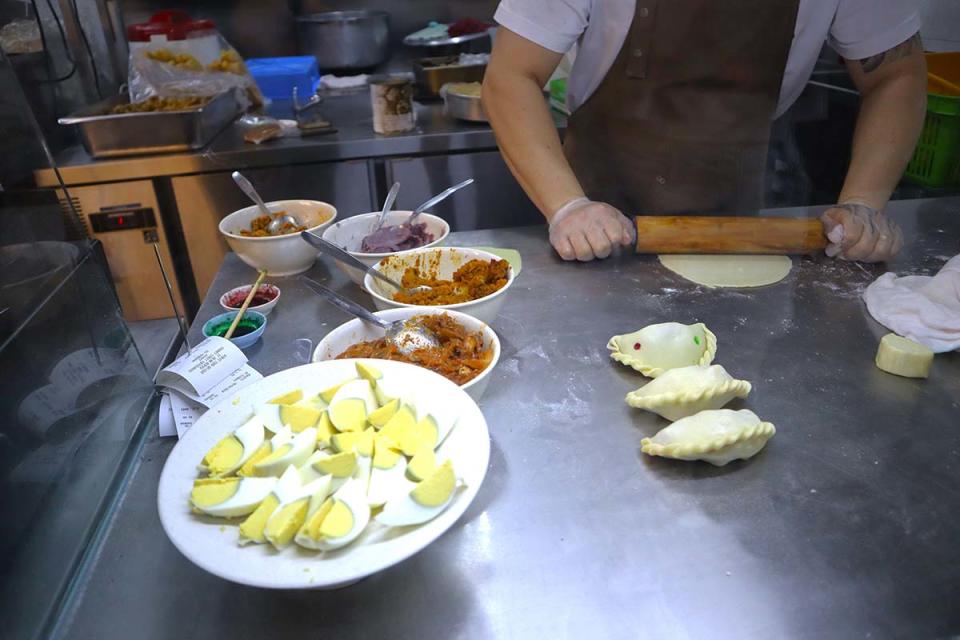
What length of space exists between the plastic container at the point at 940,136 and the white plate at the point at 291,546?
7.00ft

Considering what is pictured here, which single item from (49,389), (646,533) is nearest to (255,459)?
(49,389)

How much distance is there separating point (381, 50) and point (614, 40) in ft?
7.99

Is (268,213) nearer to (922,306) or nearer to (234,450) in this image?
(234,450)

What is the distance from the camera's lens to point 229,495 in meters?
0.77

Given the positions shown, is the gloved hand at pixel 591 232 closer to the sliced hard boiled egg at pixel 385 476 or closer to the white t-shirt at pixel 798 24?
the white t-shirt at pixel 798 24

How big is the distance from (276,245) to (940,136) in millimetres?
2256

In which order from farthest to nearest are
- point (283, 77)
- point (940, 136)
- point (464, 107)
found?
point (283, 77)
point (464, 107)
point (940, 136)

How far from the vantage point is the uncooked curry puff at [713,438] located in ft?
3.11

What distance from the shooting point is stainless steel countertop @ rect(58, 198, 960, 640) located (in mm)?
773

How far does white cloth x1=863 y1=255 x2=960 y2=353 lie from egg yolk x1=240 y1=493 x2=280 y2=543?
124 centimetres

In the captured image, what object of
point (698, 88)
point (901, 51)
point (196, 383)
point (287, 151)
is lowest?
point (287, 151)

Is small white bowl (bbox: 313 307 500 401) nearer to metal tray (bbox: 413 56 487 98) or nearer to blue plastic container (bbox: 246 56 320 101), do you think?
metal tray (bbox: 413 56 487 98)

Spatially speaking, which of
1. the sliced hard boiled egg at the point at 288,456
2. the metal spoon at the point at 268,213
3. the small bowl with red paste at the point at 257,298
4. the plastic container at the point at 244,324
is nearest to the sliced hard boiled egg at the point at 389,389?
the sliced hard boiled egg at the point at 288,456

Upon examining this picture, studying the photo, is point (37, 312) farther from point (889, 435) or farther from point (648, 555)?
point (889, 435)
